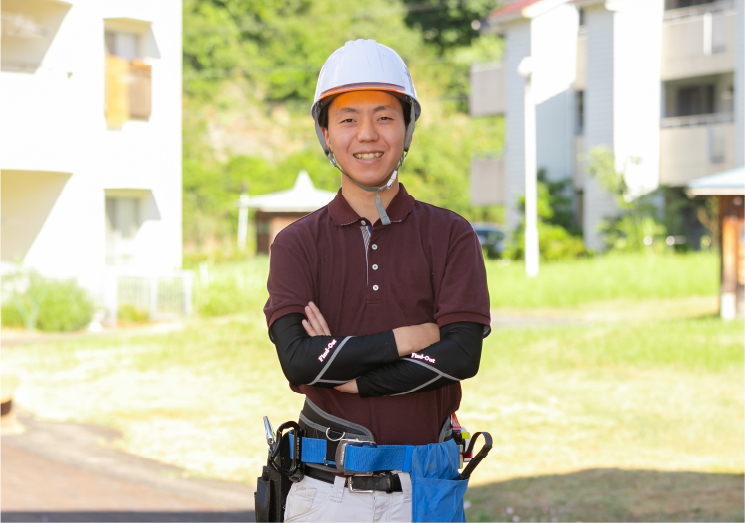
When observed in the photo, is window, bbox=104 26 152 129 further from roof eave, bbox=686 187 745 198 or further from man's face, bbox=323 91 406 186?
roof eave, bbox=686 187 745 198

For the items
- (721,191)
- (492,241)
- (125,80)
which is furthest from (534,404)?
(492,241)

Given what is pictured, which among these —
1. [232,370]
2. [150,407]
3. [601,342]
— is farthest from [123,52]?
[601,342]

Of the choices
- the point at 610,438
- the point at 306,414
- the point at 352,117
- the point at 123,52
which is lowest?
the point at 610,438

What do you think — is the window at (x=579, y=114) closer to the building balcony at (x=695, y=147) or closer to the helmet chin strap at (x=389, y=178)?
the building balcony at (x=695, y=147)

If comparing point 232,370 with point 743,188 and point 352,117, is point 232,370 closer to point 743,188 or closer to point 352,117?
point 743,188

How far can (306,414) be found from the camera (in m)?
2.33

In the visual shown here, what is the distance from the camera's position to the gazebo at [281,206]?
26.3 m

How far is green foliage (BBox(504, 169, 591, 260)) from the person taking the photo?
21.1 m

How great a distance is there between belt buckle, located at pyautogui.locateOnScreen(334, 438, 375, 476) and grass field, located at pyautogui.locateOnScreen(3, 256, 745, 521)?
289 cm

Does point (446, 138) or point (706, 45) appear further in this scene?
point (446, 138)

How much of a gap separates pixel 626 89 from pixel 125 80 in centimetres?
1763

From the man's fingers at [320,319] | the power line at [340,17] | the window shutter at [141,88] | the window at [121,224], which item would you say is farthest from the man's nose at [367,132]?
the power line at [340,17]

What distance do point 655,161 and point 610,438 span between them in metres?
15.5

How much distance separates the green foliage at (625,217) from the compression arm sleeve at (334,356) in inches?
718
